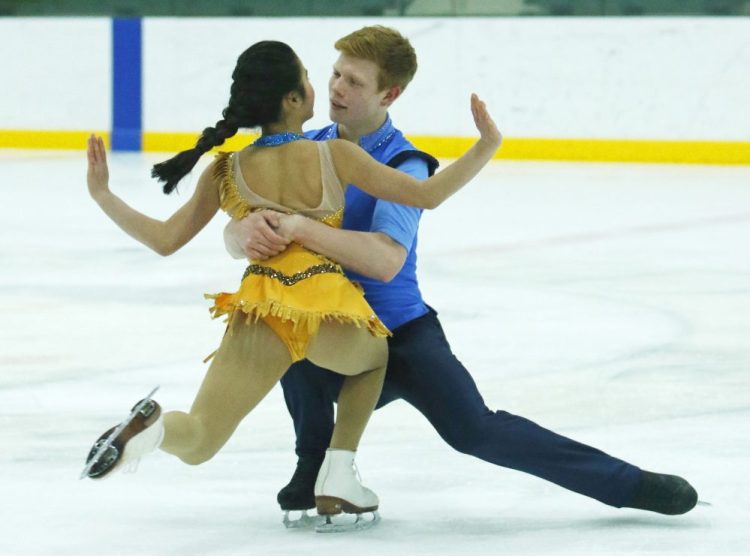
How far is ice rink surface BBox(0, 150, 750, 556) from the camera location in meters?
2.86

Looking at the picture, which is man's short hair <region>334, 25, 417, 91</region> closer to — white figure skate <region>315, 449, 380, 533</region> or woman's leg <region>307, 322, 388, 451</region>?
woman's leg <region>307, 322, 388, 451</region>

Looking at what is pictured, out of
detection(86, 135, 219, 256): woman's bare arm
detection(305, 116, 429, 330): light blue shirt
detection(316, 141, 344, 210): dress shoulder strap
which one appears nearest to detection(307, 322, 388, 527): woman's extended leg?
detection(305, 116, 429, 330): light blue shirt

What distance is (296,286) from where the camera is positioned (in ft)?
8.75

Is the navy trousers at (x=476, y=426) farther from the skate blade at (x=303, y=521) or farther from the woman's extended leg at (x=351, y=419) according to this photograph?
the skate blade at (x=303, y=521)

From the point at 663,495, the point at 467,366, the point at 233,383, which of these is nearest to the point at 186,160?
the point at 233,383

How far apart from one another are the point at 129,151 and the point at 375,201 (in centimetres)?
Answer: 989

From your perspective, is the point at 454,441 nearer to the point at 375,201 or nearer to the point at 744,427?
the point at 375,201

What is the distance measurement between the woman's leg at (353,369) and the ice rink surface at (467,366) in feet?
0.67

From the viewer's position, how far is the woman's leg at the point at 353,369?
2.68 m

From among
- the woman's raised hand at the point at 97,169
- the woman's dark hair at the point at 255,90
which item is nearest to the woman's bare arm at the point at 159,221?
the woman's raised hand at the point at 97,169

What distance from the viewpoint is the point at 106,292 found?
18.9ft

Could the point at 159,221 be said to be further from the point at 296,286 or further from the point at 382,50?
the point at 382,50

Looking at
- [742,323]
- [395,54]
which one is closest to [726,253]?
[742,323]

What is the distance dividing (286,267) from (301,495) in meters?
0.47
